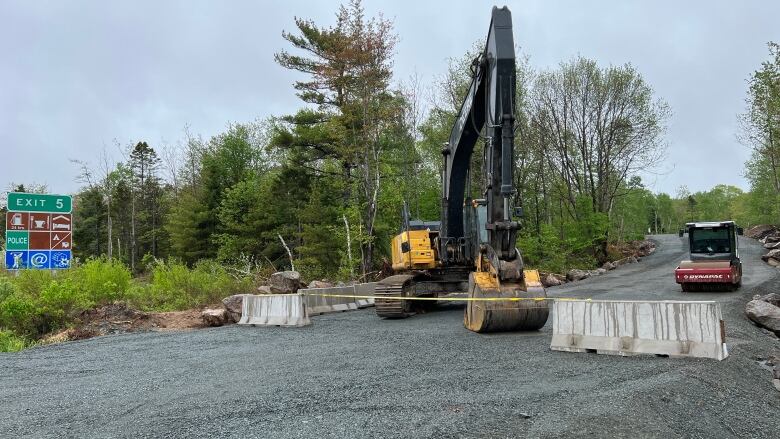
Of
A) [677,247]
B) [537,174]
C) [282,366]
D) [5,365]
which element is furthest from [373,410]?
[677,247]

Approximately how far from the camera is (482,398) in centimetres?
517

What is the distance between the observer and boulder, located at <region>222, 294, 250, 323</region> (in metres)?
13.9

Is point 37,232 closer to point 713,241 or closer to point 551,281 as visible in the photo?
point 551,281

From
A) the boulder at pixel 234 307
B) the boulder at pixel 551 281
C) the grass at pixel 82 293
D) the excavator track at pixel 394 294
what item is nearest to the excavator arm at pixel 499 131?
the excavator track at pixel 394 294

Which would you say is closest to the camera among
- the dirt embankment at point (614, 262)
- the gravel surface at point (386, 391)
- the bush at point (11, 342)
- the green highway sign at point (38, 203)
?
the gravel surface at point (386, 391)

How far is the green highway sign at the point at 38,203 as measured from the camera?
13920mm

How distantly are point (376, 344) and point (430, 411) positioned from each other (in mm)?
4291

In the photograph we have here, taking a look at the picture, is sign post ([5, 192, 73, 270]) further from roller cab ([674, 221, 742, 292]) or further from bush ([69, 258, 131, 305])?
roller cab ([674, 221, 742, 292])

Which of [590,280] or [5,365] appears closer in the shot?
[5,365]

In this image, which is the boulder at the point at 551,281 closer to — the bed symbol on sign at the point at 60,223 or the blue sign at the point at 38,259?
the bed symbol on sign at the point at 60,223

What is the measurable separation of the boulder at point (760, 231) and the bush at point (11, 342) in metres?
49.8

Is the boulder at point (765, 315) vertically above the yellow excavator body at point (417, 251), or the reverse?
the yellow excavator body at point (417, 251)

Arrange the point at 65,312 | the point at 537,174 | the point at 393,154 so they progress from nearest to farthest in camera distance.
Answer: the point at 65,312
the point at 393,154
the point at 537,174

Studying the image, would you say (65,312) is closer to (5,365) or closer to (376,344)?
(5,365)
